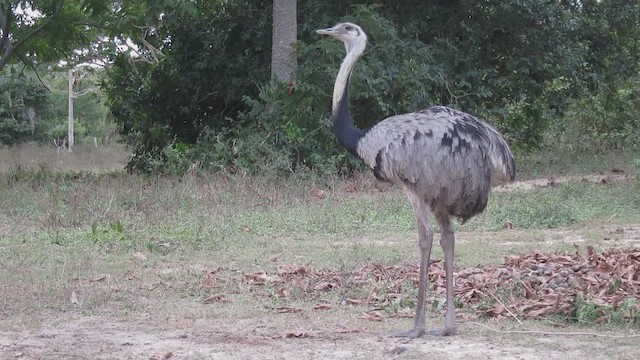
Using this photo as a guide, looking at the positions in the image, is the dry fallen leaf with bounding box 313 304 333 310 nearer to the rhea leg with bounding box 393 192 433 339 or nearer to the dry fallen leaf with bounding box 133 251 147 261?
the rhea leg with bounding box 393 192 433 339

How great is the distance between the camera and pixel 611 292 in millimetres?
7102

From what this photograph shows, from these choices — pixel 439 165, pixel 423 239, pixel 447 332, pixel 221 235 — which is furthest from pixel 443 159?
pixel 221 235

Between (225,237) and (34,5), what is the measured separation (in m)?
8.91

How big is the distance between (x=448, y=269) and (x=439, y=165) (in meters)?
0.69

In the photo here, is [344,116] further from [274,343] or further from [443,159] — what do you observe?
[274,343]

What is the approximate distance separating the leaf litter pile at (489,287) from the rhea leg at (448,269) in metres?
0.50

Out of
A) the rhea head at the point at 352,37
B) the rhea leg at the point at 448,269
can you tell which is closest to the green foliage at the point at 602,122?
the rhea head at the point at 352,37

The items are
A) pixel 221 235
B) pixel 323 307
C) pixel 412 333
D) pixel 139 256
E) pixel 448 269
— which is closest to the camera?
pixel 412 333

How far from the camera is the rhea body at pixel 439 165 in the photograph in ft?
21.6

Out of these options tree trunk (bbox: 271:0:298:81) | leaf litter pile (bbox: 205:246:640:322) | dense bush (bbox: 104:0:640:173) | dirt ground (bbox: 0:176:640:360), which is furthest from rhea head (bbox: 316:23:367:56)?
tree trunk (bbox: 271:0:298:81)

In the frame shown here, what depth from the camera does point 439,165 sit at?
258 inches

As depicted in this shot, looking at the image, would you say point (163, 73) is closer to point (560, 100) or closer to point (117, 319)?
point (560, 100)

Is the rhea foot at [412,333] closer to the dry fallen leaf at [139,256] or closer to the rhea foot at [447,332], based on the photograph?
the rhea foot at [447,332]

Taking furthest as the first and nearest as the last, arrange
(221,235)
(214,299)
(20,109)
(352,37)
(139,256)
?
(20,109)
(221,235)
(139,256)
(214,299)
(352,37)
